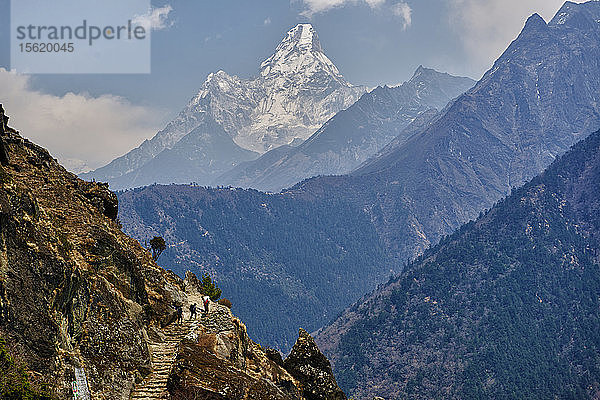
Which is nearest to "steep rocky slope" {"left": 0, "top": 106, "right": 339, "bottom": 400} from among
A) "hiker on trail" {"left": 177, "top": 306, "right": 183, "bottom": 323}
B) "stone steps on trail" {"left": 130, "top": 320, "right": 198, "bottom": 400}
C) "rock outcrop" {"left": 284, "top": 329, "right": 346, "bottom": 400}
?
"stone steps on trail" {"left": 130, "top": 320, "right": 198, "bottom": 400}

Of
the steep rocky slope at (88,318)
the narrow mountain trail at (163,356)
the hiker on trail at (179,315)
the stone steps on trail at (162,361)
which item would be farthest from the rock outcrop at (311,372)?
the hiker on trail at (179,315)

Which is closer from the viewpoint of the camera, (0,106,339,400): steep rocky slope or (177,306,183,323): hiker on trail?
(0,106,339,400): steep rocky slope

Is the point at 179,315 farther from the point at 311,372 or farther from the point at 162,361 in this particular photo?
the point at 311,372

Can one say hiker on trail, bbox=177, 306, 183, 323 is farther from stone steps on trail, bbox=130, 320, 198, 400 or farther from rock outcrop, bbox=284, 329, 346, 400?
rock outcrop, bbox=284, 329, 346, 400

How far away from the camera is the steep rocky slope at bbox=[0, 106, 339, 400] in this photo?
18.3 meters

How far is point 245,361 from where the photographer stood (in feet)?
110

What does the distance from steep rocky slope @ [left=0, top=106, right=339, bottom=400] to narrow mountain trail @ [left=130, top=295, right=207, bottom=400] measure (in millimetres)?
71

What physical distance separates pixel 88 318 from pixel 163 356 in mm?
6290

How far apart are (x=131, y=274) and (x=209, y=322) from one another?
7085mm

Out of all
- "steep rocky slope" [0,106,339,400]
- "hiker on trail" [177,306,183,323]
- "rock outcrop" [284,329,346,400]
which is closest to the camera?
"steep rocky slope" [0,106,339,400]

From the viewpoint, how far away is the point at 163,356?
28.4 m

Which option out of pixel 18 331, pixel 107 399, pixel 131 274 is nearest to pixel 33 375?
pixel 18 331

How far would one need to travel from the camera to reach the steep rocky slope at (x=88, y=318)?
18.3m

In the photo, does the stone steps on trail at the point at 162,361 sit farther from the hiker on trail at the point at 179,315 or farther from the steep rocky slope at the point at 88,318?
the hiker on trail at the point at 179,315
